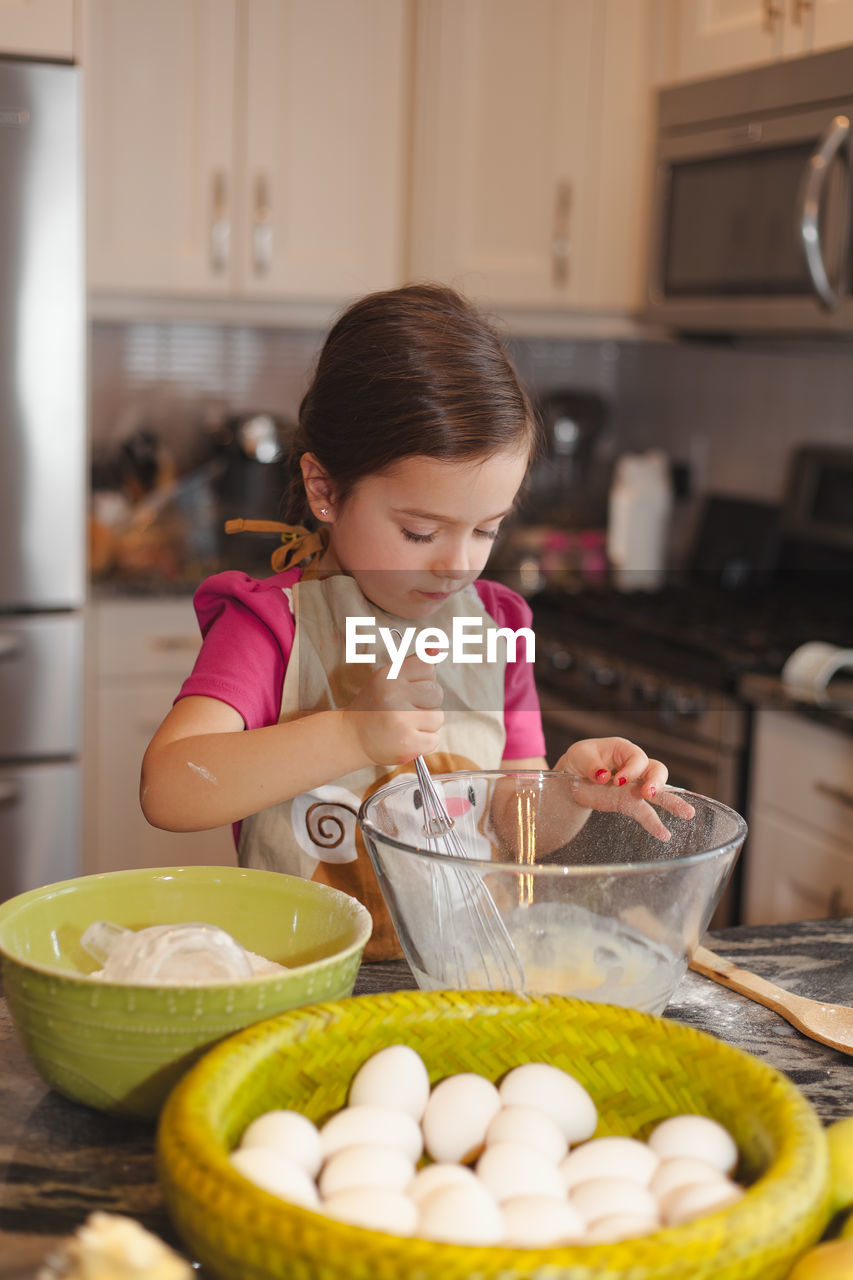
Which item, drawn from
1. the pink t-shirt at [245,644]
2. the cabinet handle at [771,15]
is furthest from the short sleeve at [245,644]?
the cabinet handle at [771,15]

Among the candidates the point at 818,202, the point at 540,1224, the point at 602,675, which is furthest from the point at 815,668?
the point at 540,1224

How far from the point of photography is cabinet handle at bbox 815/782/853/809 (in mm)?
1827

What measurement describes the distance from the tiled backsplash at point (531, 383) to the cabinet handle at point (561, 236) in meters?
0.32

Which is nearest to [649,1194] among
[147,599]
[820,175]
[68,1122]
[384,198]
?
[68,1122]

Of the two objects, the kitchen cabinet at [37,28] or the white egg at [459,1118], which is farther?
the kitchen cabinet at [37,28]

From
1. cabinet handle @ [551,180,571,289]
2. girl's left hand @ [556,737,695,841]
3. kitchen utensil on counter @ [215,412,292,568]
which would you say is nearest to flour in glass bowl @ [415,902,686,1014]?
girl's left hand @ [556,737,695,841]

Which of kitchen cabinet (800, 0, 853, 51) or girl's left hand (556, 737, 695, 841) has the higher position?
kitchen cabinet (800, 0, 853, 51)

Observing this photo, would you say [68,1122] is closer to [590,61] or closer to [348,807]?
[348,807]

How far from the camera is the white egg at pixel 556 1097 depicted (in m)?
0.58

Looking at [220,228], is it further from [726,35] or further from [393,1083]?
[393,1083]

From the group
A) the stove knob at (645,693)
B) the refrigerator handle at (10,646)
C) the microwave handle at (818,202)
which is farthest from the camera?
the refrigerator handle at (10,646)

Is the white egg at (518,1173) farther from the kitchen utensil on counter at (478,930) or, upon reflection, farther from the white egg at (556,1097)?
the kitchen utensil on counter at (478,930)

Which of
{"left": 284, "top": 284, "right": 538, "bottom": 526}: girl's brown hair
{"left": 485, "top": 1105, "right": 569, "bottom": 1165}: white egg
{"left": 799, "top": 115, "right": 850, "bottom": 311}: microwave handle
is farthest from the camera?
{"left": 799, "top": 115, "right": 850, "bottom": 311}: microwave handle

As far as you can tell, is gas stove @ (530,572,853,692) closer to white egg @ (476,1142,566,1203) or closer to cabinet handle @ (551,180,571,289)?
cabinet handle @ (551,180,571,289)
